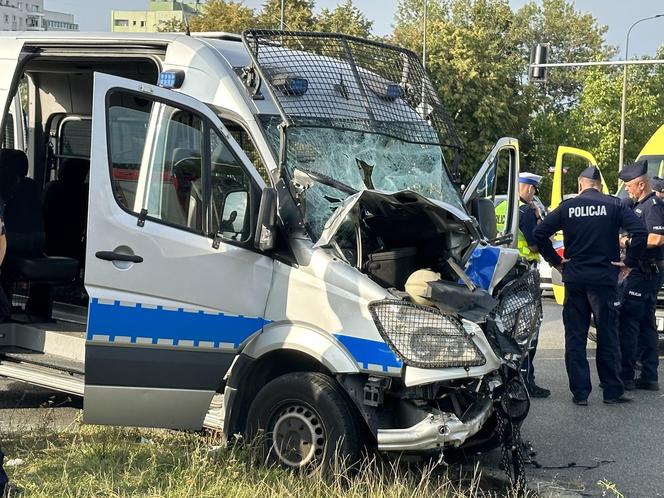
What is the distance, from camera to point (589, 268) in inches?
307

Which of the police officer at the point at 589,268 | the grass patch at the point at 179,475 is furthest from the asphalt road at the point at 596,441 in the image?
the grass patch at the point at 179,475

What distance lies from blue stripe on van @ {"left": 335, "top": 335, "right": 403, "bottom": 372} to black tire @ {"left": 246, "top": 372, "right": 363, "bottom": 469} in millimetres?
233

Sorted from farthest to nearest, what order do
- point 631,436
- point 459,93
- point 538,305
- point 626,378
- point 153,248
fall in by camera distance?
point 459,93 < point 626,378 < point 631,436 < point 538,305 < point 153,248

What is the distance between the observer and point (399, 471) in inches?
215

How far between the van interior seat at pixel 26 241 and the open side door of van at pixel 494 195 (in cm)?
308

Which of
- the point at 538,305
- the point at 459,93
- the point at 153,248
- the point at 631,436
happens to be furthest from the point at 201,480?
the point at 459,93

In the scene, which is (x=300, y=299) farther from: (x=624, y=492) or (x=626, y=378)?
(x=626, y=378)

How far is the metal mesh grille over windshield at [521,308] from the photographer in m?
5.45

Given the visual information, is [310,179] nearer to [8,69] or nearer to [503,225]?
[8,69]

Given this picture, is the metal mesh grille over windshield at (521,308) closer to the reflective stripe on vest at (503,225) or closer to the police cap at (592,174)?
the reflective stripe on vest at (503,225)

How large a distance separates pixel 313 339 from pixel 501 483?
1539 mm

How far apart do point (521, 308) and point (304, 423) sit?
1.42 metres

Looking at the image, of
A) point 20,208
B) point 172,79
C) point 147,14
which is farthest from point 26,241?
point 147,14

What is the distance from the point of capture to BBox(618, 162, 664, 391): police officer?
8.73m
